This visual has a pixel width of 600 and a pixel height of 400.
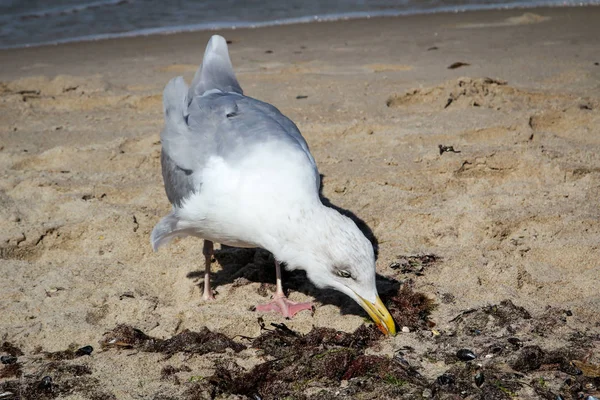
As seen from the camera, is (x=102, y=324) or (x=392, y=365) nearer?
(x=392, y=365)

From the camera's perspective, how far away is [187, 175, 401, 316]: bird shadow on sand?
12.8ft

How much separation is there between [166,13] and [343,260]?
11970mm

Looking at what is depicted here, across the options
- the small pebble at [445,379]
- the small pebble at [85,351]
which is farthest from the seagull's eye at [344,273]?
the small pebble at [85,351]

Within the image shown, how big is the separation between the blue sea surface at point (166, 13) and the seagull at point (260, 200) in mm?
8961

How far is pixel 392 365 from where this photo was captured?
3.14 metres

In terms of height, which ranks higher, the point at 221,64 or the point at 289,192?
the point at 221,64

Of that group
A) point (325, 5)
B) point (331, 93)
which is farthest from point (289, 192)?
point (325, 5)

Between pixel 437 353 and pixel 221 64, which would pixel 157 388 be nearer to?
pixel 437 353

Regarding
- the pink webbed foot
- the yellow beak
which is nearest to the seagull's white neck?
the yellow beak

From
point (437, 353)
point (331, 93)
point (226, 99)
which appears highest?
point (226, 99)

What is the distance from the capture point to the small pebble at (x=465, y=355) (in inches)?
125

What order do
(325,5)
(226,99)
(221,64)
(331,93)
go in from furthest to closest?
1. (325,5)
2. (331,93)
3. (221,64)
4. (226,99)

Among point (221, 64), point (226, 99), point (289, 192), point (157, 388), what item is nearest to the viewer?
point (157, 388)

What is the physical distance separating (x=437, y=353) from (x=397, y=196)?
1.74m
